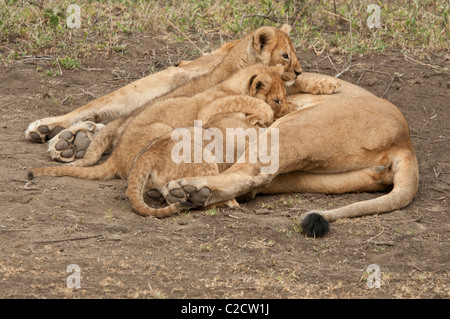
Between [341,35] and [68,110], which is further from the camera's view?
[341,35]

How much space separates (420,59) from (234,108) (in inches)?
123

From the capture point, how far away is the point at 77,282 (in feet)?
10.2

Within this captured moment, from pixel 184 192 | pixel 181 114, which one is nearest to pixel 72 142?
pixel 181 114

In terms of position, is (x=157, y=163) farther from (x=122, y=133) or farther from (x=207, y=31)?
(x=207, y=31)

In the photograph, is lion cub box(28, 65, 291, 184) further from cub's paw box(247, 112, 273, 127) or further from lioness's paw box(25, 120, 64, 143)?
lioness's paw box(25, 120, 64, 143)

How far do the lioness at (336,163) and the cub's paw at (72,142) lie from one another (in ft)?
3.89

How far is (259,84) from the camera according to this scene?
197 inches

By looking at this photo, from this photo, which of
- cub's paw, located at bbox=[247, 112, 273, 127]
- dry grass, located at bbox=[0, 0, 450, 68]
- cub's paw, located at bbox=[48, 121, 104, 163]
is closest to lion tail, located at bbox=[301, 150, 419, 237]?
cub's paw, located at bbox=[247, 112, 273, 127]

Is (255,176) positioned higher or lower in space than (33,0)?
lower

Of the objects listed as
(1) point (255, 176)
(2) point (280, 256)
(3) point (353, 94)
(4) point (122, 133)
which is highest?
(3) point (353, 94)

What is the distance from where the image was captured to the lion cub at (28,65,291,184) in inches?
179

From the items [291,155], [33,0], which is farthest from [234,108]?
[33,0]

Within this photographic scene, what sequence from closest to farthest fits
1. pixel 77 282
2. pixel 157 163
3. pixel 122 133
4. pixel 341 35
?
1. pixel 77 282
2. pixel 157 163
3. pixel 122 133
4. pixel 341 35

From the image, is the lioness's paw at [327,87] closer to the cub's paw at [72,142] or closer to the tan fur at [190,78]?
the tan fur at [190,78]
